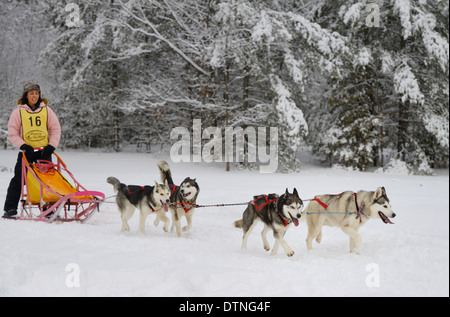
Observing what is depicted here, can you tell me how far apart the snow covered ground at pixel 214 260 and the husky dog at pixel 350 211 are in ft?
0.95

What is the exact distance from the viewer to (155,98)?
47.5 feet

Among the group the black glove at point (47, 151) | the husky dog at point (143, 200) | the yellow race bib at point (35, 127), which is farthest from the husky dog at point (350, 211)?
the yellow race bib at point (35, 127)

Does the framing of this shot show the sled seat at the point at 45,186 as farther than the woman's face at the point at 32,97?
No

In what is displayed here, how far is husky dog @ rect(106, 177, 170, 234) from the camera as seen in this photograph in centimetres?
523

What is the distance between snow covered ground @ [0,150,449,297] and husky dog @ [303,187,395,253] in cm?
29

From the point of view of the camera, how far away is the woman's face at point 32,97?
18.6 ft

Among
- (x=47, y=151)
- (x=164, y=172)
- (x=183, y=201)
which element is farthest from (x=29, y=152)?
(x=183, y=201)

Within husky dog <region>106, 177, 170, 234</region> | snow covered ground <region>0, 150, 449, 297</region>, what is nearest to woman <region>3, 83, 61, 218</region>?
snow covered ground <region>0, 150, 449, 297</region>

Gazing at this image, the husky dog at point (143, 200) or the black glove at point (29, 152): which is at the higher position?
the black glove at point (29, 152)

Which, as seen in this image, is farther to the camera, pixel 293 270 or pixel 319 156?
pixel 319 156

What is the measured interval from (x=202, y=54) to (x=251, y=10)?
252 cm

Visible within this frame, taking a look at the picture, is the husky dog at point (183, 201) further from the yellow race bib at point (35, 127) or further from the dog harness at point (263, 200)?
the yellow race bib at point (35, 127)

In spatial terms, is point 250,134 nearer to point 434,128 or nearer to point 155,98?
point 155,98
